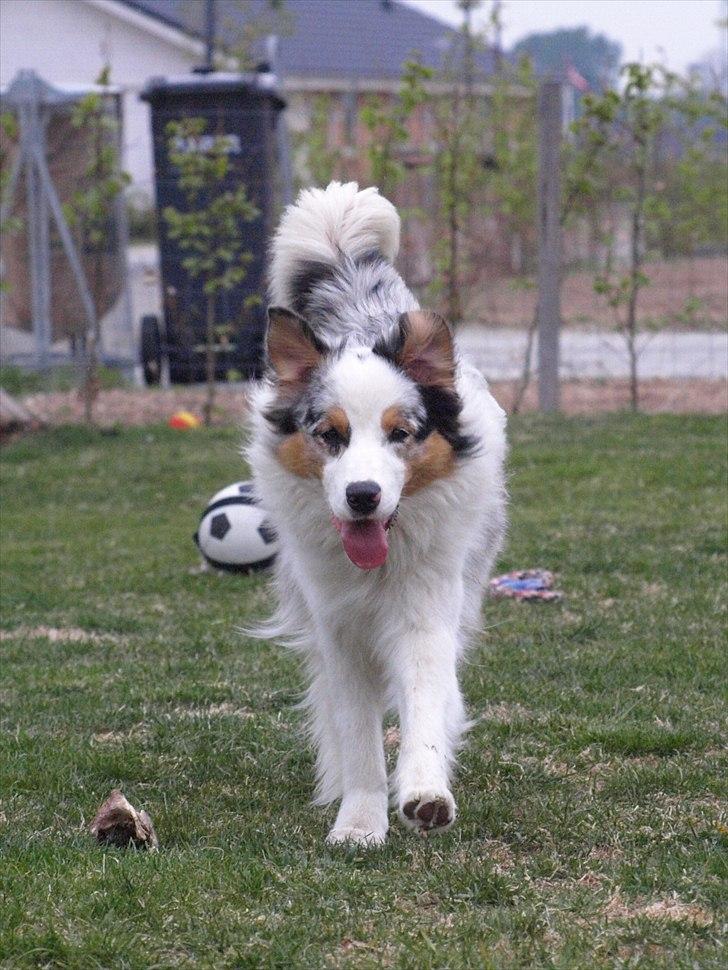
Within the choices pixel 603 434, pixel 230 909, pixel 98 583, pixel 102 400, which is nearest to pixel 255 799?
pixel 230 909

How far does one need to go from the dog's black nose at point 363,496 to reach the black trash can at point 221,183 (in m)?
11.1

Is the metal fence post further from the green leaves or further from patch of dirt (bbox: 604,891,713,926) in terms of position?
patch of dirt (bbox: 604,891,713,926)

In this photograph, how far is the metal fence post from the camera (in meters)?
12.9

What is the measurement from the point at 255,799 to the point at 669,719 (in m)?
1.50

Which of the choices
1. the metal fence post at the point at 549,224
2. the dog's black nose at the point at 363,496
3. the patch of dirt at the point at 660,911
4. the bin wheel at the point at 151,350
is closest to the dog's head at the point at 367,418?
the dog's black nose at the point at 363,496

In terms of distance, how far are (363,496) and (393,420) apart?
0.94ft

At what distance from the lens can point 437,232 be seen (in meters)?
14.6

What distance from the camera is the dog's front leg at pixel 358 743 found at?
13.9 feet

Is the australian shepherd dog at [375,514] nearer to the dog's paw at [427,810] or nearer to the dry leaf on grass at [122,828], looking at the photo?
the dog's paw at [427,810]

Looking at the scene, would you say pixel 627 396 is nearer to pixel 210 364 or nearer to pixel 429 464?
pixel 210 364

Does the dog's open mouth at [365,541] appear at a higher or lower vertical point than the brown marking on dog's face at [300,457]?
lower

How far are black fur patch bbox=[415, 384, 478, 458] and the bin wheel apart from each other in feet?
36.2

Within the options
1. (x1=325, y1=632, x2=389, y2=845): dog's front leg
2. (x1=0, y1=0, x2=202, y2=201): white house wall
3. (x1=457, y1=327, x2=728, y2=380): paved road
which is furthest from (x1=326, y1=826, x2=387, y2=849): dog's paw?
(x1=0, y1=0, x2=202, y2=201): white house wall

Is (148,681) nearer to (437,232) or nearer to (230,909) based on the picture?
(230,909)
